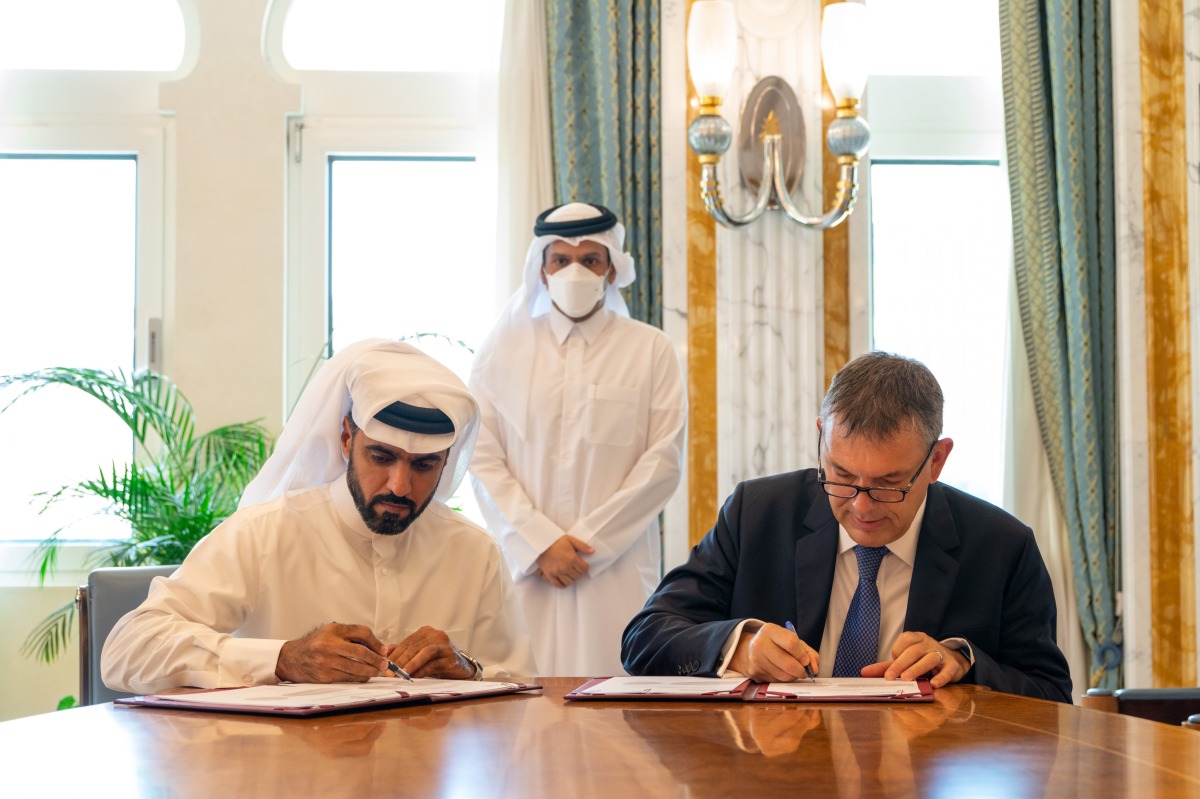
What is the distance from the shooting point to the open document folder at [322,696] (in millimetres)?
1894

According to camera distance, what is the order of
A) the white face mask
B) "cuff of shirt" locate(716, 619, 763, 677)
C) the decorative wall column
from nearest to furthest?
"cuff of shirt" locate(716, 619, 763, 677)
the white face mask
the decorative wall column

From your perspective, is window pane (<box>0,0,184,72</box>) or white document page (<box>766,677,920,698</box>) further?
window pane (<box>0,0,184,72</box>)

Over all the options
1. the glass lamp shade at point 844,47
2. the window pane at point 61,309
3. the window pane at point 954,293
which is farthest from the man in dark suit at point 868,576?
the window pane at point 61,309

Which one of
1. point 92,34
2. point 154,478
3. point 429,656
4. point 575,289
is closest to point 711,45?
point 575,289

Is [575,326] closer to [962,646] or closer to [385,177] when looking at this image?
[385,177]

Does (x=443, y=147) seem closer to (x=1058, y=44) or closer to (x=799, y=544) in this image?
(x=1058, y=44)

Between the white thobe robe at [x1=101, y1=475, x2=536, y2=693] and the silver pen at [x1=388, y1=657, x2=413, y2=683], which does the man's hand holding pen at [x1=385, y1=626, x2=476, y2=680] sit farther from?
the white thobe robe at [x1=101, y1=475, x2=536, y2=693]

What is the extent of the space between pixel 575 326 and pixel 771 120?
1.25 meters

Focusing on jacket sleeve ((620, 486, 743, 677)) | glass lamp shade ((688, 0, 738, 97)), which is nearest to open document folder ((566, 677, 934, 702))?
jacket sleeve ((620, 486, 743, 677))

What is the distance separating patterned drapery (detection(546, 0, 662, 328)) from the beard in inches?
103

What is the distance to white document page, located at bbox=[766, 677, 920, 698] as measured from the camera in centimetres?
205

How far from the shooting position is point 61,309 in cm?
579

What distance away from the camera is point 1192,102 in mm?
4766

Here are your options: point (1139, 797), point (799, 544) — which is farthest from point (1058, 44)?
point (1139, 797)
